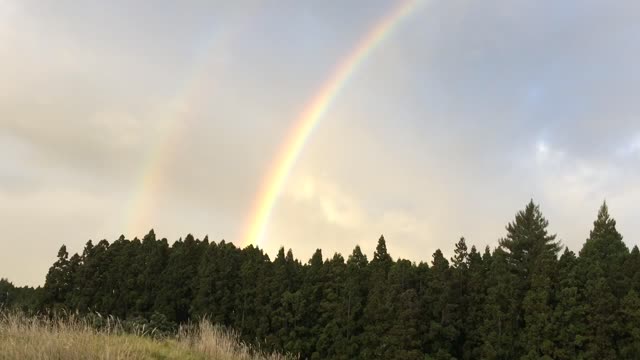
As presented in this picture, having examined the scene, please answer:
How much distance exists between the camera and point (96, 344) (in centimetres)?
808

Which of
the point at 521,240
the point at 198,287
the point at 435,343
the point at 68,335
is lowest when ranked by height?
the point at 68,335

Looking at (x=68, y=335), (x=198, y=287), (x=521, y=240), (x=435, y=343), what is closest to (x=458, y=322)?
(x=435, y=343)

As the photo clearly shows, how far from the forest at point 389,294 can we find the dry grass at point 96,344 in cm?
1726

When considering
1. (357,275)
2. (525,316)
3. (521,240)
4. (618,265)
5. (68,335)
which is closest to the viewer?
(68,335)

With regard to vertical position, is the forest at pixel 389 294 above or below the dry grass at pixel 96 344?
above

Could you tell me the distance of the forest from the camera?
39.0m

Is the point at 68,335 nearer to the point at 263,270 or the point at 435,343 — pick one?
the point at 435,343

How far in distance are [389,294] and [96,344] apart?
40034 mm

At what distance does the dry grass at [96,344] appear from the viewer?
7.36 metres

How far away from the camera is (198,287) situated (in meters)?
62.0

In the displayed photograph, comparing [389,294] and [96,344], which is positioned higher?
[389,294]

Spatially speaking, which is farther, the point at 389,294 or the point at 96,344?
the point at 389,294

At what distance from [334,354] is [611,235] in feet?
100

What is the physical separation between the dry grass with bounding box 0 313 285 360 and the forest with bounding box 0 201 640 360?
17.3 m
